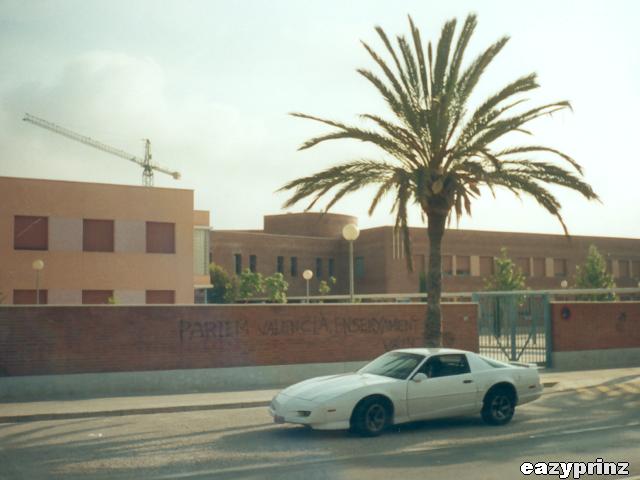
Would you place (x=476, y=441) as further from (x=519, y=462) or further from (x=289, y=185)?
(x=289, y=185)

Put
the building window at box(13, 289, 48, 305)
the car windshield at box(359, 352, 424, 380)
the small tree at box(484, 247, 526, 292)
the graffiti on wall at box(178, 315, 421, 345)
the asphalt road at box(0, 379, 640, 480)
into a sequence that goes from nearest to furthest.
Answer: the asphalt road at box(0, 379, 640, 480), the car windshield at box(359, 352, 424, 380), the graffiti on wall at box(178, 315, 421, 345), the building window at box(13, 289, 48, 305), the small tree at box(484, 247, 526, 292)

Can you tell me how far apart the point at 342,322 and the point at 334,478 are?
11.8m

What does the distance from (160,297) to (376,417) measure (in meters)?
31.2

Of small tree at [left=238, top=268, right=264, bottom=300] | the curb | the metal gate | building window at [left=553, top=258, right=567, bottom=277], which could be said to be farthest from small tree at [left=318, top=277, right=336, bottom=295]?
the curb

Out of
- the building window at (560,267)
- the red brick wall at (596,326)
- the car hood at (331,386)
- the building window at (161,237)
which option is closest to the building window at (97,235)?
the building window at (161,237)

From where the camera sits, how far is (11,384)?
16.5m

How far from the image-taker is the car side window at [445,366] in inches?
490

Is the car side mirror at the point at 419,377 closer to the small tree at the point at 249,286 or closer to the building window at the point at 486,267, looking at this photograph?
the small tree at the point at 249,286

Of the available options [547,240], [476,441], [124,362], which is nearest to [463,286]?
[547,240]

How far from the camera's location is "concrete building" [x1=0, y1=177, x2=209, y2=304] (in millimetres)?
37844

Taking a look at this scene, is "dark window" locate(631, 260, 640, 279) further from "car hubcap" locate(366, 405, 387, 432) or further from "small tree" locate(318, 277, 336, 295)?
"car hubcap" locate(366, 405, 387, 432)

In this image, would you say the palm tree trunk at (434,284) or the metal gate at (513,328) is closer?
the palm tree trunk at (434,284)

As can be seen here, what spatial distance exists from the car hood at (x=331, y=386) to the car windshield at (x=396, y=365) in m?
0.21

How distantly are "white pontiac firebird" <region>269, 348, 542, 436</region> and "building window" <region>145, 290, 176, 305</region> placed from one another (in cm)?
2973
